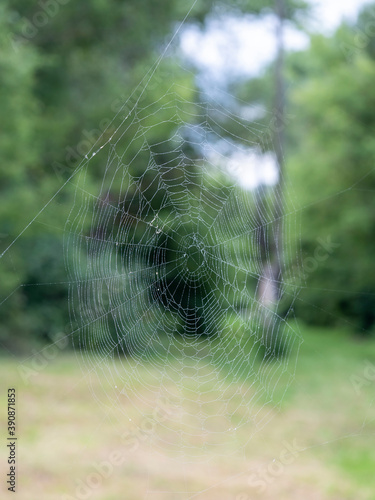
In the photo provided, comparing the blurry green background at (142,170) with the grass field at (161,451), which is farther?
the blurry green background at (142,170)

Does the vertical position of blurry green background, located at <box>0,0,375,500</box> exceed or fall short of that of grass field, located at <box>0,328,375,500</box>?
it exceeds it

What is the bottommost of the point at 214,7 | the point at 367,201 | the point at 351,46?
the point at 367,201

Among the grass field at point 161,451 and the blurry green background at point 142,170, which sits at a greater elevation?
the blurry green background at point 142,170

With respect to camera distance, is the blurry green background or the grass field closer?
the grass field

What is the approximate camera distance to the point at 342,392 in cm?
1024

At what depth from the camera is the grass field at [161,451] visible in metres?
5.12

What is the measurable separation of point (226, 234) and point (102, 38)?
24.8 feet

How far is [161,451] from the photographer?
19.0 ft

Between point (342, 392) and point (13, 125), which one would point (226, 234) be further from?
point (342, 392)

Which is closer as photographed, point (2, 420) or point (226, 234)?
point (226, 234)

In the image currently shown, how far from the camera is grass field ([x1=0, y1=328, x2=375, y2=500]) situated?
16.8 feet

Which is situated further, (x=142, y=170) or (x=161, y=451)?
(x=142, y=170)

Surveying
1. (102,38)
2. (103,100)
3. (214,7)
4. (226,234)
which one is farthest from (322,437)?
(214,7)

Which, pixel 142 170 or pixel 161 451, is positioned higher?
pixel 142 170
